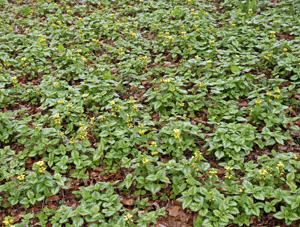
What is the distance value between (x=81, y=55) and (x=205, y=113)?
311cm

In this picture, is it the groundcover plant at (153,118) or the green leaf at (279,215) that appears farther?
the groundcover plant at (153,118)

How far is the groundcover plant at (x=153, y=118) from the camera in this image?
2.94 metres

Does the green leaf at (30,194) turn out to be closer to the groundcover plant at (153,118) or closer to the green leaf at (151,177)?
the groundcover plant at (153,118)

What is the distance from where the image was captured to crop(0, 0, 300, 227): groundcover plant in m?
2.94

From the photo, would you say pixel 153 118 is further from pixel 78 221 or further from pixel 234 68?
pixel 78 221

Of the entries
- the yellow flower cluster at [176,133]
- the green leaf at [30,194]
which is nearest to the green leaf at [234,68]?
the yellow flower cluster at [176,133]

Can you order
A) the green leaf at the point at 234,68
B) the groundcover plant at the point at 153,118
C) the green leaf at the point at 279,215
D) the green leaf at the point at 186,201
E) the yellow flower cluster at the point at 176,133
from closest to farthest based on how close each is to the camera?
the green leaf at the point at 279,215 → the green leaf at the point at 186,201 → the groundcover plant at the point at 153,118 → the yellow flower cluster at the point at 176,133 → the green leaf at the point at 234,68

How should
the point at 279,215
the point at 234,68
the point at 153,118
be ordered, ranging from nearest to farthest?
the point at 279,215 < the point at 153,118 < the point at 234,68

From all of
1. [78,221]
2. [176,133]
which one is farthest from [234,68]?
[78,221]

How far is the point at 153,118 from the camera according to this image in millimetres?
4160

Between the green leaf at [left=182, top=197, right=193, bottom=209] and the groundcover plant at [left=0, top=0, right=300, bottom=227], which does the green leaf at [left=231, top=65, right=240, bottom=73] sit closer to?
the groundcover plant at [left=0, top=0, right=300, bottom=227]

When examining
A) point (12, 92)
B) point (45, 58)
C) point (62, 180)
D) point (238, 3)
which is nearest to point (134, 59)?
point (45, 58)

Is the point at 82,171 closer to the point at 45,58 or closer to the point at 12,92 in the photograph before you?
the point at 12,92

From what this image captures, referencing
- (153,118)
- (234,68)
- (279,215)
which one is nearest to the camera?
(279,215)
